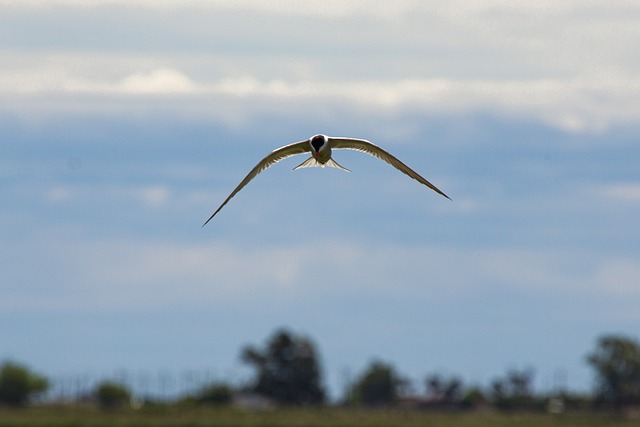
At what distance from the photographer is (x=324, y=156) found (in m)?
26.0

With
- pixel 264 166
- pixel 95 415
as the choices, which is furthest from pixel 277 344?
pixel 264 166

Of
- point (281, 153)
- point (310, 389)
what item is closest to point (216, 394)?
point (310, 389)

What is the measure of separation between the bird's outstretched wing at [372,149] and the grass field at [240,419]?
220 feet

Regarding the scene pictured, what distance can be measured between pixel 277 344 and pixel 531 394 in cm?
2746

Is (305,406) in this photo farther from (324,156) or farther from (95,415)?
(324,156)

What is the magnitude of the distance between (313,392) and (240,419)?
1796 inches

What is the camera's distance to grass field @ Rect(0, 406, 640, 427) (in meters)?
94.8

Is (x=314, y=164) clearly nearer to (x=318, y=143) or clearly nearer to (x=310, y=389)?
(x=318, y=143)

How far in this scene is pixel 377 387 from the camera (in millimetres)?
Result: 168250

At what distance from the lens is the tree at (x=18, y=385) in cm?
12612

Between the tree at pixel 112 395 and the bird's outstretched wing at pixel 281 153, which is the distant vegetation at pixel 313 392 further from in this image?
the bird's outstretched wing at pixel 281 153

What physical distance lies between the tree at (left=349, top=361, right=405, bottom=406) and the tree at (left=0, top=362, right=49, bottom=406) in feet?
142

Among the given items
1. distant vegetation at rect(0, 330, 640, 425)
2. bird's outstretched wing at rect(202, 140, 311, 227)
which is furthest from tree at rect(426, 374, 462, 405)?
bird's outstretched wing at rect(202, 140, 311, 227)

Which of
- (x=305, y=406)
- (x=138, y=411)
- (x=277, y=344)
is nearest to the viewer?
(x=138, y=411)
